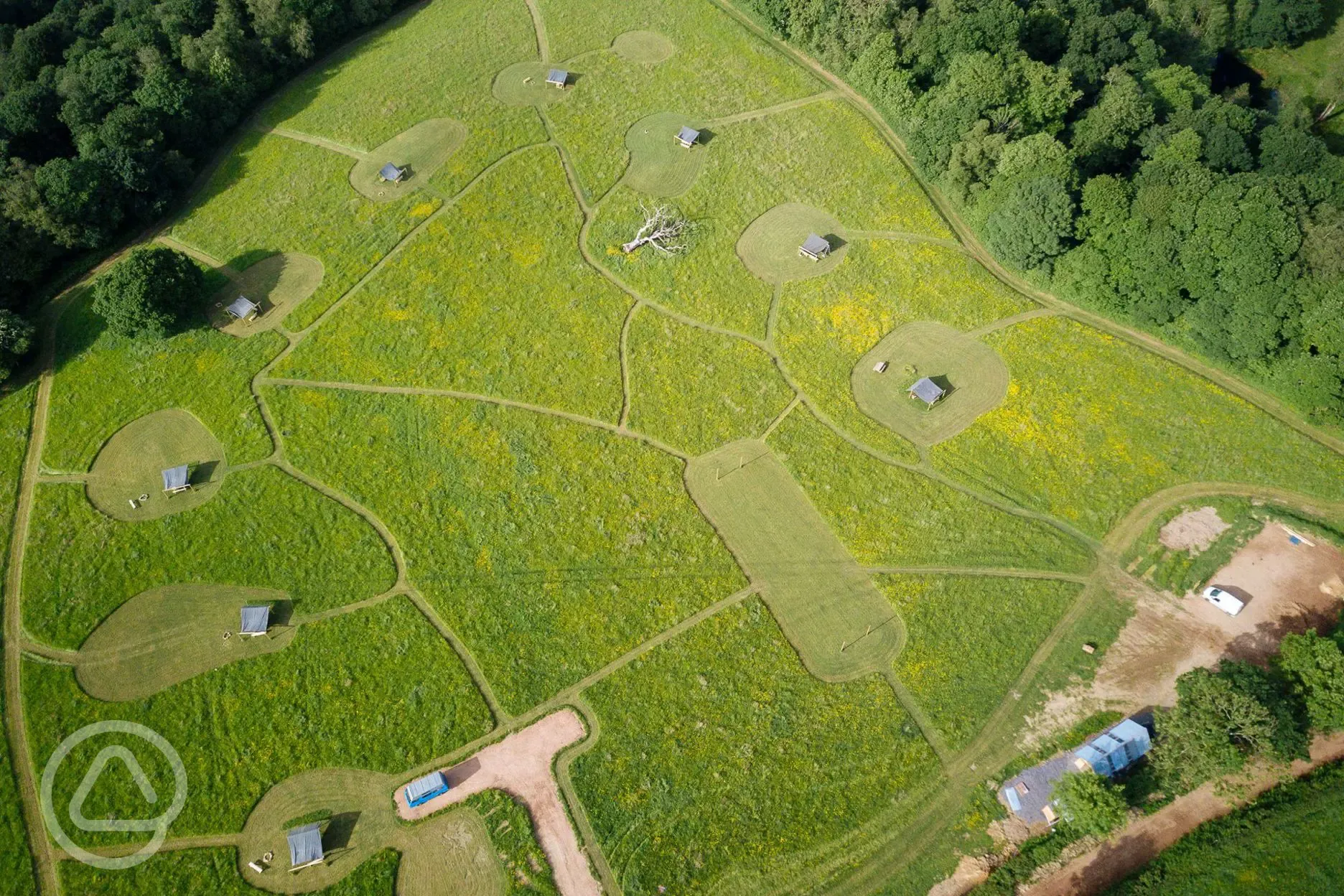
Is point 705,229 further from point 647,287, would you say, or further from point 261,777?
point 261,777

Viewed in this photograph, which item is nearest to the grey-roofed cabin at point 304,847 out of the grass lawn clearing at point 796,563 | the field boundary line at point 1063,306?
the grass lawn clearing at point 796,563

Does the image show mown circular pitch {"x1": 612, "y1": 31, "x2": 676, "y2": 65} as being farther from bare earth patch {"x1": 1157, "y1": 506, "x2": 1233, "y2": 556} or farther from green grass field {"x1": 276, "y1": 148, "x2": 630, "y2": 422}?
bare earth patch {"x1": 1157, "y1": 506, "x2": 1233, "y2": 556}

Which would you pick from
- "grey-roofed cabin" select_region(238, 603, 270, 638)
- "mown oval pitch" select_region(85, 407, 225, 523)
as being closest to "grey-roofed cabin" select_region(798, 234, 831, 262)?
"mown oval pitch" select_region(85, 407, 225, 523)

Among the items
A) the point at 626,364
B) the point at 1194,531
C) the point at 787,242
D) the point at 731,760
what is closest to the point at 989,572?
the point at 1194,531

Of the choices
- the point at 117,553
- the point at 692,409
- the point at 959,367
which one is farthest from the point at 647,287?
the point at 117,553

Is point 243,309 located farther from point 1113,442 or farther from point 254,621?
point 1113,442

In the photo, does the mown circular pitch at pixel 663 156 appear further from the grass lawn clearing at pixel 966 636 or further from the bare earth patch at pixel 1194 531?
the bare earth patch at pixel 1194 531
